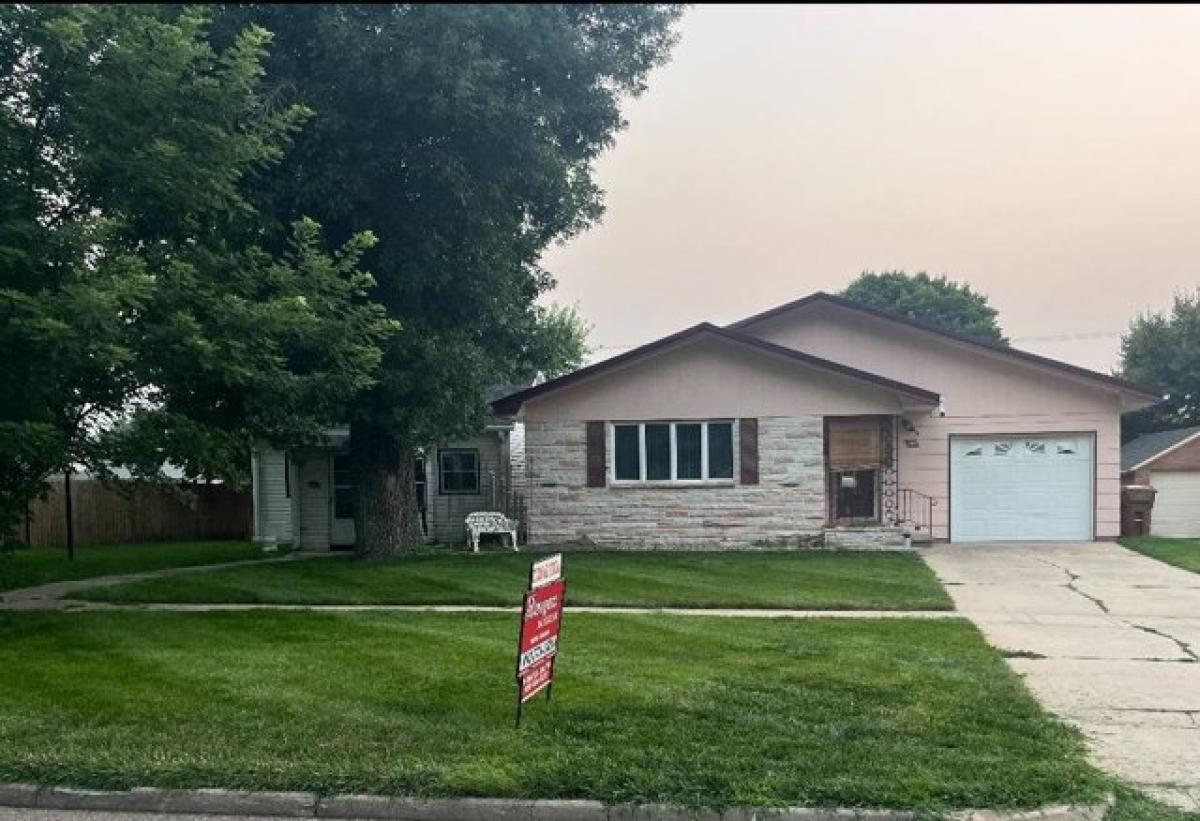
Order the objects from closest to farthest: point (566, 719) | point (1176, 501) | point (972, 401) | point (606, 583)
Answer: point (566, 719) < point (606, 583) < point (972, 401) < point (1176, 501)

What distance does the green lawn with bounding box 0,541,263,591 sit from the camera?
15.1 meters

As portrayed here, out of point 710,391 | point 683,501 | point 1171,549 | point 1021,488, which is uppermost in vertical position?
point 710,391

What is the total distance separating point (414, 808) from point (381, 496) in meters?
12.5

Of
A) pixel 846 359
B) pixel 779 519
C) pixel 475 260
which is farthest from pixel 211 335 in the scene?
pixel 846 359

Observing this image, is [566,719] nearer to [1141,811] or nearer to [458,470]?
[1141,811]

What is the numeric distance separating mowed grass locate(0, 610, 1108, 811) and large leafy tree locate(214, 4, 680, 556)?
6655 millimetres

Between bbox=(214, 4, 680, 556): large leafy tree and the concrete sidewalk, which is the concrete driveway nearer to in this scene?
bbox=(214, 4, 680, 556): large leafy tree

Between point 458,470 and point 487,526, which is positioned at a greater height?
point 458,470

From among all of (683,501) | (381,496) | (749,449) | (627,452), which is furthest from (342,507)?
(749,449)

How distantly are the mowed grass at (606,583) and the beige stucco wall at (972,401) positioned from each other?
141 inches

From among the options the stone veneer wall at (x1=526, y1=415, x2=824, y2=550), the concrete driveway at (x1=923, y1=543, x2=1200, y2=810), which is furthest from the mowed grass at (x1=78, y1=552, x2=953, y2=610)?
the stone veneer wall at (x1=526, y1=415, x2=824, y2=550)

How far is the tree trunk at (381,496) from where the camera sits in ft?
55.0

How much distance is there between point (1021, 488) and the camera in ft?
62.4

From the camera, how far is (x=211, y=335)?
9336 mm
